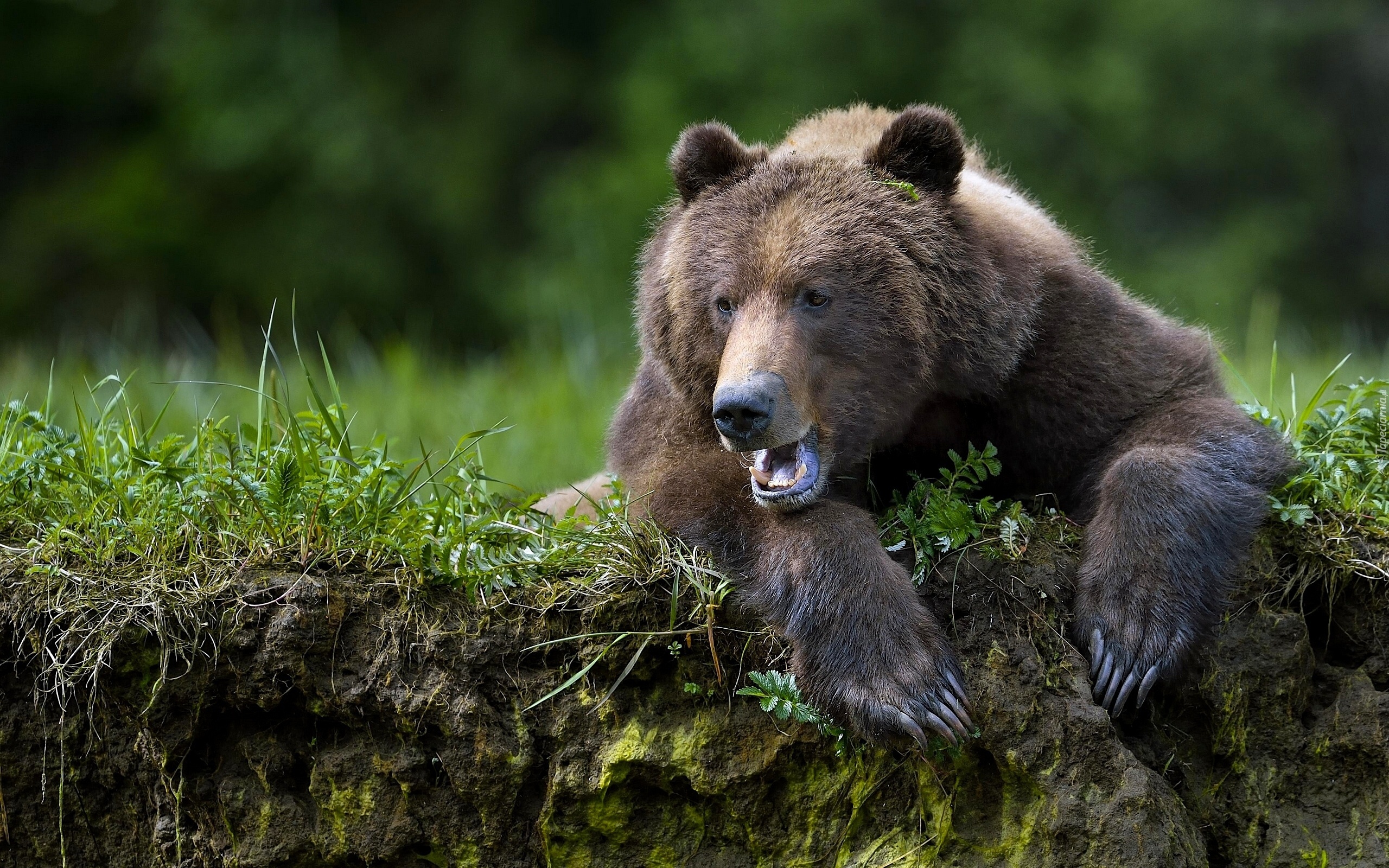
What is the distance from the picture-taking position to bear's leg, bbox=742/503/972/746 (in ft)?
9.37

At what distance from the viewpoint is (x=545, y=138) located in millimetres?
14609

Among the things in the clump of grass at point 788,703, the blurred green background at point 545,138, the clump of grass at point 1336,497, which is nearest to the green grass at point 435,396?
the clump of grass at point 788,703

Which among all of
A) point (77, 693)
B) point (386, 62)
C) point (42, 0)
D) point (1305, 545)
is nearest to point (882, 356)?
point (1305, 545)

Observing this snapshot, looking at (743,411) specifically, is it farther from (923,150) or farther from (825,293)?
(923,150)

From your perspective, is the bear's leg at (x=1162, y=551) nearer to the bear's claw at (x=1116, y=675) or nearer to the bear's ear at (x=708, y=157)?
the bear's claw at (x=1116, y=675)

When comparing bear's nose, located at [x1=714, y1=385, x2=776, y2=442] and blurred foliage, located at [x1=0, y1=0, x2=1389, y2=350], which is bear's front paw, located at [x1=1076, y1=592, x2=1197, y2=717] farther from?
blurred foliage, located at [x1=0, y1=0, x2=1389, y2=350]

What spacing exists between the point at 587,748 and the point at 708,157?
1.58 m

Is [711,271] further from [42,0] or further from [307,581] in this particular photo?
[42,0]

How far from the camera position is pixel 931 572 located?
10.4 feet

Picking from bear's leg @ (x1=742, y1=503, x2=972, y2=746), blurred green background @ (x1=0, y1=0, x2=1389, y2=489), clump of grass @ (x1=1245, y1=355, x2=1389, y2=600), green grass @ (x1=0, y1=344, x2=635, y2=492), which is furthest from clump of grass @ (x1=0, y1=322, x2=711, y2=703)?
blurred green background @ (x1=0, y1=0, x2=1389, y2=489)

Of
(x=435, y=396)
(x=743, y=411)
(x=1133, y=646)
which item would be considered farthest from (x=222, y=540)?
(x=435, y=396)

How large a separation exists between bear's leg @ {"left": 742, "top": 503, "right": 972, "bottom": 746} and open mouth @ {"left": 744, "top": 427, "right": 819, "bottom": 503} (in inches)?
3.4

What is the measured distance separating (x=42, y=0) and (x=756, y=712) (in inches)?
572

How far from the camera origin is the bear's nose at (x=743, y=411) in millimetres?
3012
